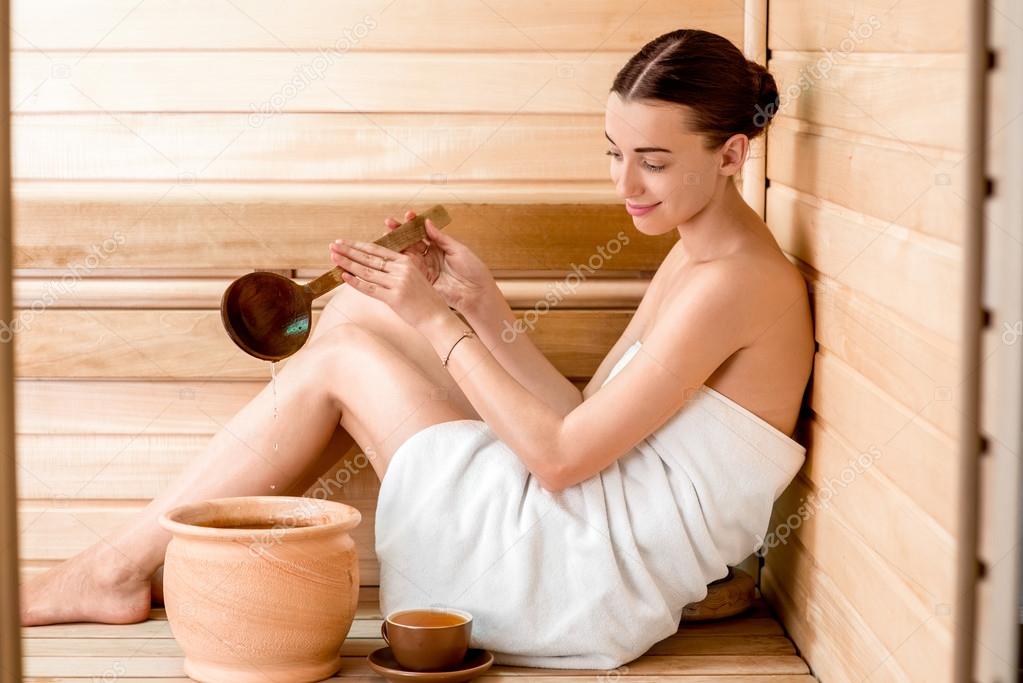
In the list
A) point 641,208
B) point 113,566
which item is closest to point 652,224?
point 641,208

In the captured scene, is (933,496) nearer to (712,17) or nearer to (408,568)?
(408,568)

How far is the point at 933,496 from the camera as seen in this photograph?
4.22ft

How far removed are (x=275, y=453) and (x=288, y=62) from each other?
705 millimetres

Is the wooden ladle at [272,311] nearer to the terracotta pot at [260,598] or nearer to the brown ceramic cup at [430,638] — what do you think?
the terracotta pot at [260,598]

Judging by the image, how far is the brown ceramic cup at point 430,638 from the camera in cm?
173

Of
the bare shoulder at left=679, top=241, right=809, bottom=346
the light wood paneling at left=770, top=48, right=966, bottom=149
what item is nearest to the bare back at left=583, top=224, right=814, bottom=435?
the bare shoulder at left=679, top=241, right=809, bottom=346

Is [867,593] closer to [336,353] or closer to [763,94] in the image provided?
[763,94]

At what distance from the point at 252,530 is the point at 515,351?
0.58 meters

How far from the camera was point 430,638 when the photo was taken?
173 cm

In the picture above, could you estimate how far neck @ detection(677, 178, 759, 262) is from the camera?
1.82m

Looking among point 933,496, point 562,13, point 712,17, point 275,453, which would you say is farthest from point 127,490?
point 933,496

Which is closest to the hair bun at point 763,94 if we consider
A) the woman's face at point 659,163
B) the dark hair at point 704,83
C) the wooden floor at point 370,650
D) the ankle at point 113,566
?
the dark hair at point 704,83

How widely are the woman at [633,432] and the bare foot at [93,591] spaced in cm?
44

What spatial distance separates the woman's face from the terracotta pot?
0.63m
